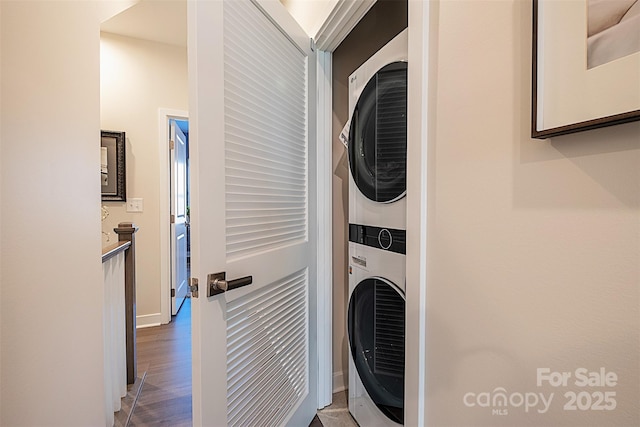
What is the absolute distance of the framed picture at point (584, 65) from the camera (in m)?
0.47

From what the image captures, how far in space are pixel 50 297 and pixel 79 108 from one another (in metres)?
0.63

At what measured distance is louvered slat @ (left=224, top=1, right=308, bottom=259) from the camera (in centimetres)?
110

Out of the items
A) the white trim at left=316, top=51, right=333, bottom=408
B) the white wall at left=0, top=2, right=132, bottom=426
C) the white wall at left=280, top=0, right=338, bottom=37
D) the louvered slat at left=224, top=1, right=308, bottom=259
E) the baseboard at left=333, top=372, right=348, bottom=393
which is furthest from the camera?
the baseboard at left=333, top=372, right=348, bottom=393

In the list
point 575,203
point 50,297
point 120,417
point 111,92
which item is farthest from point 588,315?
point 111,92

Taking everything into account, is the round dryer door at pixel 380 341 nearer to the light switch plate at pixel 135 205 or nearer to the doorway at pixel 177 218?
the doorway at pixel 177 218

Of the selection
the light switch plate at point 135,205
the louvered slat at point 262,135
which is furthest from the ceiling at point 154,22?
the louvered slat at point 262,135

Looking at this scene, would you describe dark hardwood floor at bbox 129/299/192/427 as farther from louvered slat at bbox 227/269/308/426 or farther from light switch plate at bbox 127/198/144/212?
light switch plate at bbox 127/198/144/212

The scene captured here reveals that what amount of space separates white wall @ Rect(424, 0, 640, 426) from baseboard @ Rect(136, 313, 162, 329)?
3.00m

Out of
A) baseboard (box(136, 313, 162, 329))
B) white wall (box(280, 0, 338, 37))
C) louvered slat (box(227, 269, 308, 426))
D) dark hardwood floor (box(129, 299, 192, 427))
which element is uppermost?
white wall (box(280, 0, 338, 37))

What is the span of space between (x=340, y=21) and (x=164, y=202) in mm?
2511

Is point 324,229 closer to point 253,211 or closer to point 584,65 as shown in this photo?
point 253,211

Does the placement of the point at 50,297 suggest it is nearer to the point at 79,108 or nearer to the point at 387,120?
the point at 79,108

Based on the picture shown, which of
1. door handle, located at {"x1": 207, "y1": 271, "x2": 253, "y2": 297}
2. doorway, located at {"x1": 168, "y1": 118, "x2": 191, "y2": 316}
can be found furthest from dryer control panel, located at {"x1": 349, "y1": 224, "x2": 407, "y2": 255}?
doorway, located at {"x1": 168, "y1": 118, "x2": 191, "y2": 316}

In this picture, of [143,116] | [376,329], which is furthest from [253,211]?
[143,116]
